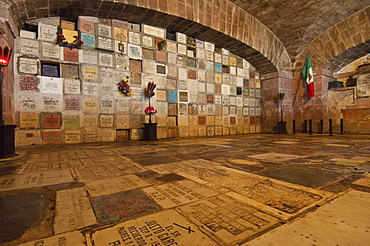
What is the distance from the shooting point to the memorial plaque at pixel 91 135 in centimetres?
498

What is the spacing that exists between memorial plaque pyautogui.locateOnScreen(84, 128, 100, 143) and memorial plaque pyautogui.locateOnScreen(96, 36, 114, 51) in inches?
85.5

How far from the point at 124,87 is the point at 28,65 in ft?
6.85

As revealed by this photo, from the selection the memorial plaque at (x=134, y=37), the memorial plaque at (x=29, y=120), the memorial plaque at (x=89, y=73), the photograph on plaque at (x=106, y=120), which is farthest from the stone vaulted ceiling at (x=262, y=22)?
the photograph on plaque at (x=106, y=120)

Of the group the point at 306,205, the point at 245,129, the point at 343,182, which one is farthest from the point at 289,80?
the point at 306,205

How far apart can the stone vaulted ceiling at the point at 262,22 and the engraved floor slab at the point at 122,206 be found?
483 cm

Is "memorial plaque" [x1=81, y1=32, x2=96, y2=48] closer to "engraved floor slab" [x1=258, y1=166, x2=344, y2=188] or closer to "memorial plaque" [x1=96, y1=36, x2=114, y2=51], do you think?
"memorial plaque" [x1=96, y1=36, x2=114, y2=51]

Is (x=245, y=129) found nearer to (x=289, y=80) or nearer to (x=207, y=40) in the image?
(x=289, y=80)

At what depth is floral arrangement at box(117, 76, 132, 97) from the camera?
5.34 metres

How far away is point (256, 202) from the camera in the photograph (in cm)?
128

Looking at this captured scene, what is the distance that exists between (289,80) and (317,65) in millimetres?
1119

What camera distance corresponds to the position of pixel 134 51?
566cm

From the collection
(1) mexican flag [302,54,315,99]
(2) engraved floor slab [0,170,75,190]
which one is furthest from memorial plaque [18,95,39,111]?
(1) mexican flag [302,54,315,99]

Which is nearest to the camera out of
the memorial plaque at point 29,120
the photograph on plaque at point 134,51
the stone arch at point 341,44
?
the memorial plaque at point 29,120

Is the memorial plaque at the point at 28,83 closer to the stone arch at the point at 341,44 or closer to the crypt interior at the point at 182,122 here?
the crypt interior at the point at 182,122
